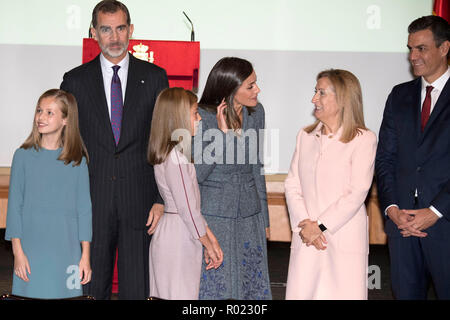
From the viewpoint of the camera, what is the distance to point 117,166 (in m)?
2.83

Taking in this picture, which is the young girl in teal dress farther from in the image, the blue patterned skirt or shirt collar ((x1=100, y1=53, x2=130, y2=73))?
the blue patterned skirt

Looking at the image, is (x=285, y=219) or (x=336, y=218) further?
(x=285, y=219)

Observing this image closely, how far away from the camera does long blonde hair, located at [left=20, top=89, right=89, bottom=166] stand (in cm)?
260

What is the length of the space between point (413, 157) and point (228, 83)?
3.12ft

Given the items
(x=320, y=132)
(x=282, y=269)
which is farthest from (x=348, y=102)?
(x=282, y=269)

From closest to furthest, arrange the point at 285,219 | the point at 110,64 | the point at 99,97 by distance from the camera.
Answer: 1. the point at 99,97
2. the point at 110,64
3. the point at 285,219

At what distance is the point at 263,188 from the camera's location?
9.66 ft

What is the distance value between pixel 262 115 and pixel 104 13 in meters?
0.95

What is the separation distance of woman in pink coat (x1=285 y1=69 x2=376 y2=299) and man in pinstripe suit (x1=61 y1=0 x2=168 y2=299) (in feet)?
2.42

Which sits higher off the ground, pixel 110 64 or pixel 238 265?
pixel 110 64

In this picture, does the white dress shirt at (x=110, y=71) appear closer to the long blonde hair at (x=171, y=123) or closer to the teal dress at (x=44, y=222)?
the long blonde hair at (x=171, y=123)

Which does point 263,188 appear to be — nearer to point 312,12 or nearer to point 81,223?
point 81,223

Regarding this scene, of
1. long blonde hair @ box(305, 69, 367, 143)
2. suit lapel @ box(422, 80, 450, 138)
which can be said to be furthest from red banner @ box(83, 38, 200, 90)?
suit lapel @ box(422, 80, 450, 138)

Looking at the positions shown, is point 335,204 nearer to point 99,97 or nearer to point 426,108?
point 426,108
